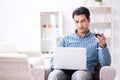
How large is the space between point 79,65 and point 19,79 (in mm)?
1505

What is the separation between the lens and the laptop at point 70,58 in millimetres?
2506

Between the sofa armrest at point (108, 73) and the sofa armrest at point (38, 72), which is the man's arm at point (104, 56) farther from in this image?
the sofa armrest at point (38, 72)

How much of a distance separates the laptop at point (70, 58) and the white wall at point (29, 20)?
3173 millimetres

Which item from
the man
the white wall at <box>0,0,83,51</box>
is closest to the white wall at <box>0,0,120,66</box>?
the white wall at <box>0,0,83,51</box>

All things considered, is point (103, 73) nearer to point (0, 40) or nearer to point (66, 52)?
point (66, 52)

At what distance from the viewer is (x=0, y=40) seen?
230 inches

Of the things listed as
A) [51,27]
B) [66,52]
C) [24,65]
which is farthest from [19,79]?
[51,27]

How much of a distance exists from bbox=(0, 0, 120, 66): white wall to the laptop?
3173 millimetres

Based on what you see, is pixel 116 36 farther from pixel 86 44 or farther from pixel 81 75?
pixel 81 75

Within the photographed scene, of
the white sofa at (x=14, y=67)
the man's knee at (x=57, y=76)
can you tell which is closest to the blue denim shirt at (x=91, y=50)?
the man's knee at (x=57, y=76)

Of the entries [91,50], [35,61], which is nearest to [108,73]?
[91,50]

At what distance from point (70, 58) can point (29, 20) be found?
3.35 meters

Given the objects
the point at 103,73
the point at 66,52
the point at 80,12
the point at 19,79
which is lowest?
the point at 19,79

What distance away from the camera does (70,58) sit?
8.27 feet
